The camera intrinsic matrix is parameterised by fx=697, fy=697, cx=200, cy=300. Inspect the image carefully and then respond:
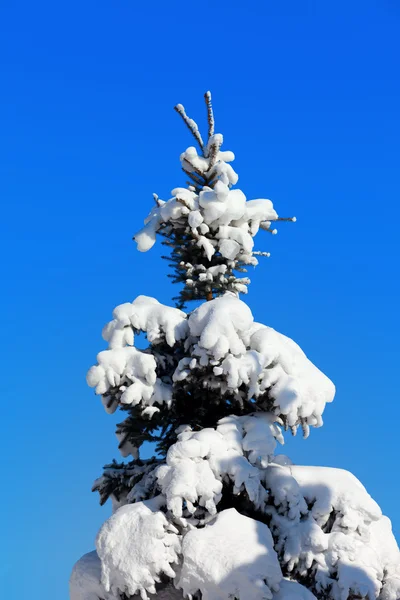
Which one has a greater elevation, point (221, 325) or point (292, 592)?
point (221, 325)

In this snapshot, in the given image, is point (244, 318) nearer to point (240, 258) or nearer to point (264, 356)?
point (264, 356)

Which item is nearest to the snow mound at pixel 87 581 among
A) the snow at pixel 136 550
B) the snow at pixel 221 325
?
the snow at pixel 136 550

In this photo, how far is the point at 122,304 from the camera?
953cm

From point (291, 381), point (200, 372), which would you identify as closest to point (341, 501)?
point (291, 381)

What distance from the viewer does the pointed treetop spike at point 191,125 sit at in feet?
36.2

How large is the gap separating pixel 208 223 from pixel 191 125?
196 cm

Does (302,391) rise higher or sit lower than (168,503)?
higher

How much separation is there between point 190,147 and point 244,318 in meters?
3.30

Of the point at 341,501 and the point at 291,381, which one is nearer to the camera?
the point at 341,501

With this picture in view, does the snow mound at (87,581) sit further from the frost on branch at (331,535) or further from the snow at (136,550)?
the frost on branch at (331,535)

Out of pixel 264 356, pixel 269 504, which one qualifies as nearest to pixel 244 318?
pixel 264 356

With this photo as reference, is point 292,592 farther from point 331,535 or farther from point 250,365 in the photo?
point 250,365

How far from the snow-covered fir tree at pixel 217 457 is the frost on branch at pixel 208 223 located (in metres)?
0.02

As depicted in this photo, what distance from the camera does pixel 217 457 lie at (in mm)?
8062
